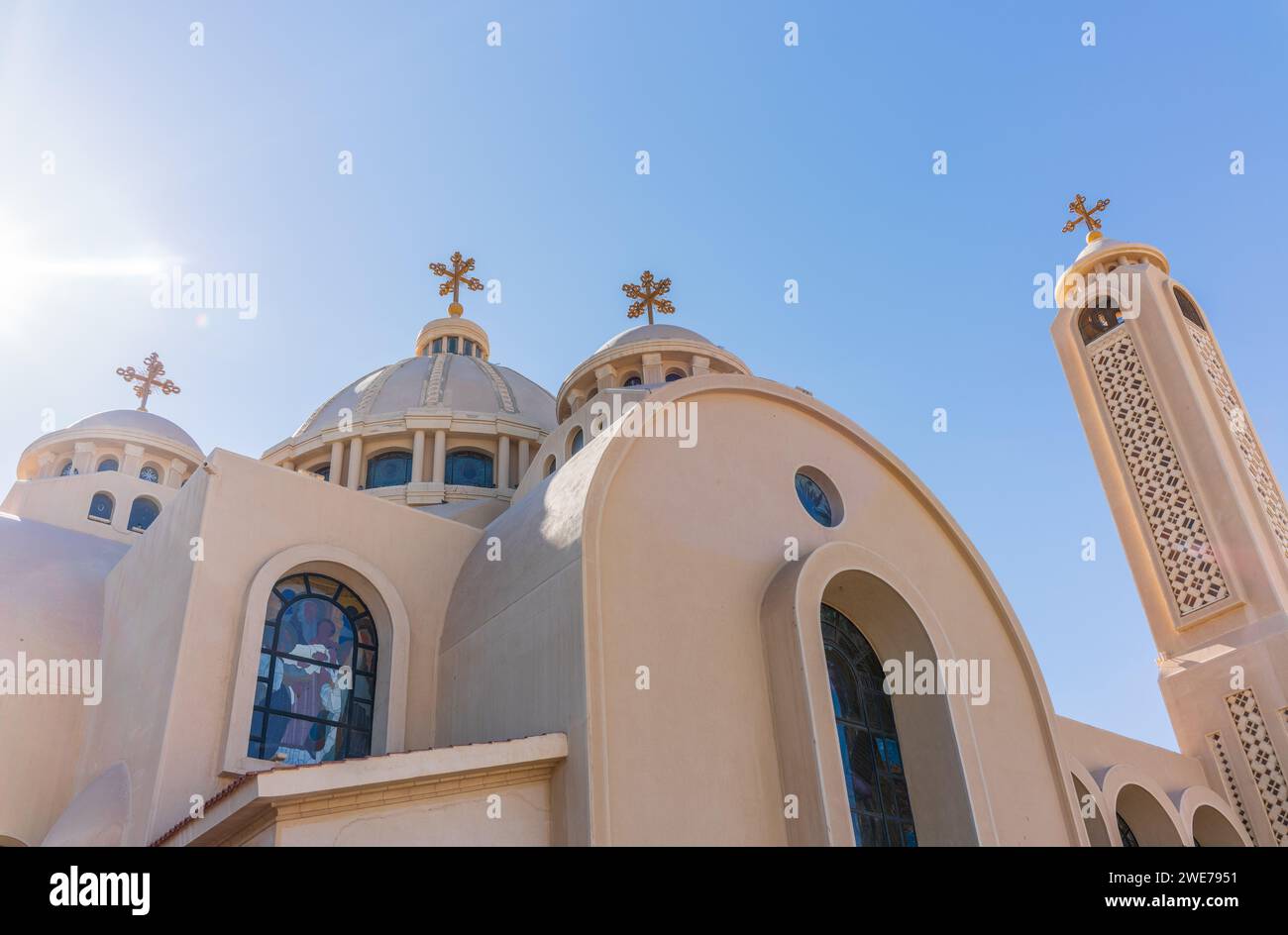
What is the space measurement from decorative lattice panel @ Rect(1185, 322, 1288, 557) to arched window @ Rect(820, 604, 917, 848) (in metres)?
7.77

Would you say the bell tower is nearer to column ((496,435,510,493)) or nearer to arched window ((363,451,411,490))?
column ((496,435,510,493))

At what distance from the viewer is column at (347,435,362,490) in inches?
663

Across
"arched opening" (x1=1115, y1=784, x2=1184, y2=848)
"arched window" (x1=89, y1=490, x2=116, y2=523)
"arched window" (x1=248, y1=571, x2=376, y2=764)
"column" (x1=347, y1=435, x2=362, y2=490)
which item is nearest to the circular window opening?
"arched window" (x1=248, y1=571, x2=376, y2=764)

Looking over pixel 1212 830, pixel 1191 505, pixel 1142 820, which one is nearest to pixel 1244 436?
pixel 1191 505

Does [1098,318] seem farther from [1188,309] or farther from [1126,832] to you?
[1126,832]

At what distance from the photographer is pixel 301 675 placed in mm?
9258

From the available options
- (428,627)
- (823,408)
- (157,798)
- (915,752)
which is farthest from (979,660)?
(157,798)

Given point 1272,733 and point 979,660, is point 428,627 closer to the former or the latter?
point 979,660

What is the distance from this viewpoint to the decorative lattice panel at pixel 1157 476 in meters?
15.4

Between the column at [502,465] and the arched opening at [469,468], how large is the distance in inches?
7.5

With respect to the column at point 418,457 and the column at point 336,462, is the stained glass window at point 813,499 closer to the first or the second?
the column at point 418,457

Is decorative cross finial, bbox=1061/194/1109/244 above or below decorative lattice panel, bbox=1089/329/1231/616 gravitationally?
above

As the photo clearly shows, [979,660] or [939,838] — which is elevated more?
[979,660]

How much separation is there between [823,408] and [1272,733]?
25.0 ft
